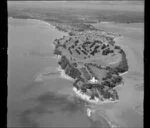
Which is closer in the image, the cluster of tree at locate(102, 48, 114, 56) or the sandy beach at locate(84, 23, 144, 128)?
the sandy beach at locate(84, 23, 144, 128)

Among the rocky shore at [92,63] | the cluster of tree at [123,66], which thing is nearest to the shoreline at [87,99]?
the rocky shore at [92,63]

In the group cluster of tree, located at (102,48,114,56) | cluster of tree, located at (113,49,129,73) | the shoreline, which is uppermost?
cluster of tree, located at (102,48,114,56)

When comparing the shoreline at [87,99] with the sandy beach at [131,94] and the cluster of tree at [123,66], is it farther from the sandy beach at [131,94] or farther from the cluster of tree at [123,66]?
the cluster of tree at [123,66]

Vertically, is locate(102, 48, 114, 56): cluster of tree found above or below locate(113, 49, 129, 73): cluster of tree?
above

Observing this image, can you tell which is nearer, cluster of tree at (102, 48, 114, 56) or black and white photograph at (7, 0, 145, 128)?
black and white photograph at (7, 0, 145, 128)

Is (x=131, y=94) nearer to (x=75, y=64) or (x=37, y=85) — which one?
(x=75, y=64)

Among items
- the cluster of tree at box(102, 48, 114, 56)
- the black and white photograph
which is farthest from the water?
the cluster of tree at box(102, 48, 114, 56)

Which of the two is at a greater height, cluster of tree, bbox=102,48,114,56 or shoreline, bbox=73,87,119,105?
cluster of tree, bbox=102,48,114,56

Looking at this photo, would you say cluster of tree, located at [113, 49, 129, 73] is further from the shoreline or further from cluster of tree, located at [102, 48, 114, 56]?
the shoreline

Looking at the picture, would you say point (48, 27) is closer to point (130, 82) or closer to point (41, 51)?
point (41, 51)
